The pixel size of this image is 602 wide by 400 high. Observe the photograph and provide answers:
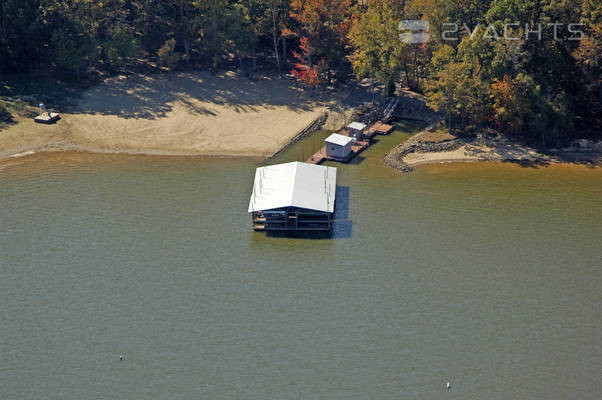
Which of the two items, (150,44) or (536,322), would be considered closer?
(536,322)

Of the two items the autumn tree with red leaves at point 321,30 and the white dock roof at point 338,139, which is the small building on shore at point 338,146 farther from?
the autumn tree with red leaves at point 321,30

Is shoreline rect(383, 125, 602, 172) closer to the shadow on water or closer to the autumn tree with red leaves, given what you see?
the shadow on water

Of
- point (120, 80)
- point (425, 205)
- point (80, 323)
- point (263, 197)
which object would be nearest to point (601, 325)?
point (425, 205)

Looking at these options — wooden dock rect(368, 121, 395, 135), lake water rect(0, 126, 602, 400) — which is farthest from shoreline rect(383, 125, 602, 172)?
wooden dock rect(368, 121, 395, 135)

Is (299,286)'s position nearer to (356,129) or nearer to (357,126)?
(356,129)

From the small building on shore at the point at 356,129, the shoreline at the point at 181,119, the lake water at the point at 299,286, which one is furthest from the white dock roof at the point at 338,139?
the shoreline at the point at 181,119

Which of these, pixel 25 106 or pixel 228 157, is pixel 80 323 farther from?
pixel 25 106
